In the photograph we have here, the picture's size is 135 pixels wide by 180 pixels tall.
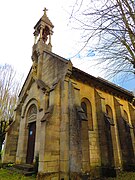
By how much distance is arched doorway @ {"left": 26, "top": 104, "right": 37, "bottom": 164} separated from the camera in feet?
40.1

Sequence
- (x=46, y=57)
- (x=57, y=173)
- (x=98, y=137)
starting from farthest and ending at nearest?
(x=46, y=57), (x=98, y=137), (x=57, y=173)

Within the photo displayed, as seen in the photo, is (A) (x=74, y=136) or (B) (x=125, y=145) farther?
(B) (x=125, y=145)

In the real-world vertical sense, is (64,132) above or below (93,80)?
below

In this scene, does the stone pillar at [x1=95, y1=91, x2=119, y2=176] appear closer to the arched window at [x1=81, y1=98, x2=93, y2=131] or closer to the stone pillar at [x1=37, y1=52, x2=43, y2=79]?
the arched window at [x1=81, y1=98, x2=93, y2=131]

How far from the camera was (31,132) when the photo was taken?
42.7ft

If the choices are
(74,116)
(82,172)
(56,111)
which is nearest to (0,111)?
(56,111)

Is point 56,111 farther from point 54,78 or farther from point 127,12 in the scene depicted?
point 127,12

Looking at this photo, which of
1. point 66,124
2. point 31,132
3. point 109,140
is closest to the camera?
point 66,124

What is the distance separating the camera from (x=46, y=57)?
13898 millimetres

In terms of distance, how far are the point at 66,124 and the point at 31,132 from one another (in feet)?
15.6

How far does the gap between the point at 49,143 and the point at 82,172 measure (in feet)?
8.09

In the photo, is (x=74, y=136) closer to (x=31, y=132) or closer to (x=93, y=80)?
(x=31, y=132)

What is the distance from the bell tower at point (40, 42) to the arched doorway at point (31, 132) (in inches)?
127

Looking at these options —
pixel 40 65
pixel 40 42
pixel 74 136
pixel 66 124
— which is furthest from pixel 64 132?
pixel 40 42
